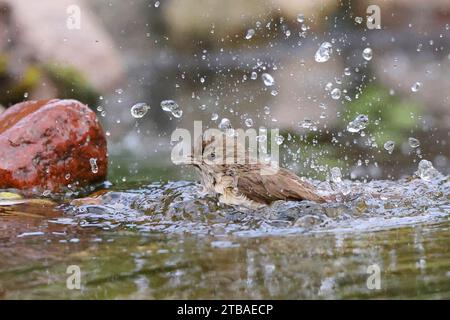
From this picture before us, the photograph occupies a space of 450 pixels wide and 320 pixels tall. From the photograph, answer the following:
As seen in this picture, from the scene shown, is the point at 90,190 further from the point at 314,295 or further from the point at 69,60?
the point at 69,60

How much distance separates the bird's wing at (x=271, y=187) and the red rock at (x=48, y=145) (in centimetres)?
180

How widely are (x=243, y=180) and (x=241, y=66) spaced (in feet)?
21.2

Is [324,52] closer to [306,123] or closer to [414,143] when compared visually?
[306,123]

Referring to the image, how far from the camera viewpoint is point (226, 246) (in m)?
4.72

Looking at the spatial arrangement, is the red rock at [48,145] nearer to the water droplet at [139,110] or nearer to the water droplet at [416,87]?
the water droplet at [139,110]

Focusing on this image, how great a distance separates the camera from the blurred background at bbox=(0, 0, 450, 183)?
10875 millimetres

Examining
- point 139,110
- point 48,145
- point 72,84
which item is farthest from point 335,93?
point 48,145

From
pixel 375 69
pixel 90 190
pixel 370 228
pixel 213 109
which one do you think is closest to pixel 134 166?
pixel 90 190

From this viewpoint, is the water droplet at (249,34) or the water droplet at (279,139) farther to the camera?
the water droplet at (249,34)

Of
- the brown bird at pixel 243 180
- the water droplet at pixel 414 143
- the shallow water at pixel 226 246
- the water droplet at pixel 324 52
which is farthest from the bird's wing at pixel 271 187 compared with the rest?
the water droplet at pixel 324 52

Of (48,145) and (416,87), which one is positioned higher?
(416,87)

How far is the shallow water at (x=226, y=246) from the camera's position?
392 centimetres
